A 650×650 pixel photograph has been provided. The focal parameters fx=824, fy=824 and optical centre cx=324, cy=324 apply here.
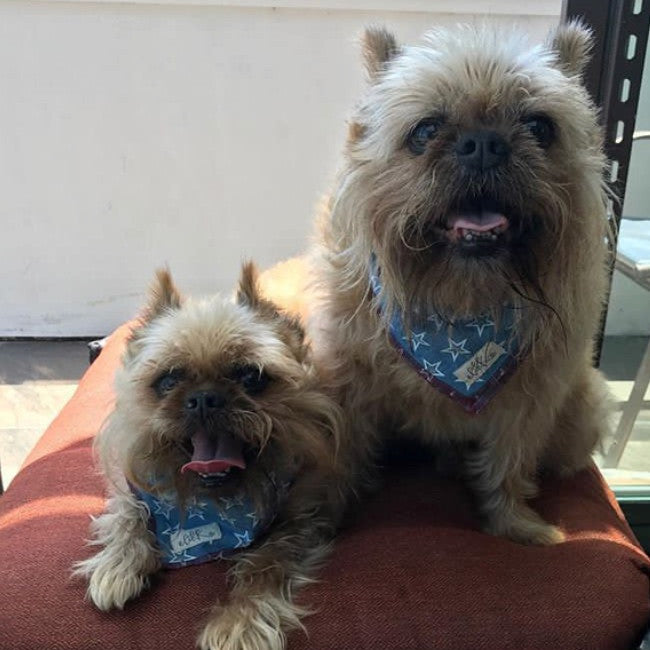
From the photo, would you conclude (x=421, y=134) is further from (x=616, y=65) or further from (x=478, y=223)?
(x=616, y=65)

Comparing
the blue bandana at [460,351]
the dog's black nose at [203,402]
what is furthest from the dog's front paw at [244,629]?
the blue bandana at [460,351]

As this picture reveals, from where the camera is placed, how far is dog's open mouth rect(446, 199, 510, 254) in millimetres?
1027

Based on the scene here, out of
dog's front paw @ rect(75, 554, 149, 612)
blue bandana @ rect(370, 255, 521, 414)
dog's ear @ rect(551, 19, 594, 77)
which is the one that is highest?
dog's ear @ rect(551, 19, 594, 77)

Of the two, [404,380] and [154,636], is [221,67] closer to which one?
[404,380]

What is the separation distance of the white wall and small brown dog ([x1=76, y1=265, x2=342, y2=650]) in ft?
4.42

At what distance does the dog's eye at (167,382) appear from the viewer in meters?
1.11

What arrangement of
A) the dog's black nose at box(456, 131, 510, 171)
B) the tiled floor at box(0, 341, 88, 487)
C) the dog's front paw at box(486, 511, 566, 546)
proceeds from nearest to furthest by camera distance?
the dog's black nose at box(456, 131, 510, 171) → the dog's front paw at box(486, 511, 566, 546) → the tiled floor at box(0, 341, 88, 487)

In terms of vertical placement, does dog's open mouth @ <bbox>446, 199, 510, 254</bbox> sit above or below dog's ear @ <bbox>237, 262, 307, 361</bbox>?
above

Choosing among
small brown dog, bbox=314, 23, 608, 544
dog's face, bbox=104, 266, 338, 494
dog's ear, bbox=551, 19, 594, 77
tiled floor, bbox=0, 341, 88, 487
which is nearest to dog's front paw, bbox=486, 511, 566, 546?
Result: small brown dog, bbox=314, 23, 608, 544

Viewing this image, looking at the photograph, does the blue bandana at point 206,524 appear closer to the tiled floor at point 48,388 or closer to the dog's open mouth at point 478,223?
the dog's open mouth at point 478,223

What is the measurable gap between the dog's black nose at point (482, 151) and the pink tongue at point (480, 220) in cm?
6

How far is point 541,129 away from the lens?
1.08m

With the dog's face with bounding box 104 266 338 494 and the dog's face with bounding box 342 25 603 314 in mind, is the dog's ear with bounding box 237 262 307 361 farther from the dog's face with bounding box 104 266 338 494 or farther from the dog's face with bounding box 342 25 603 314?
the dog's face with bounding box 342 25 603 314

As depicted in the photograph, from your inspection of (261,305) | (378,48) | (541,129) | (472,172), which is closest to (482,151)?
(472,172)
